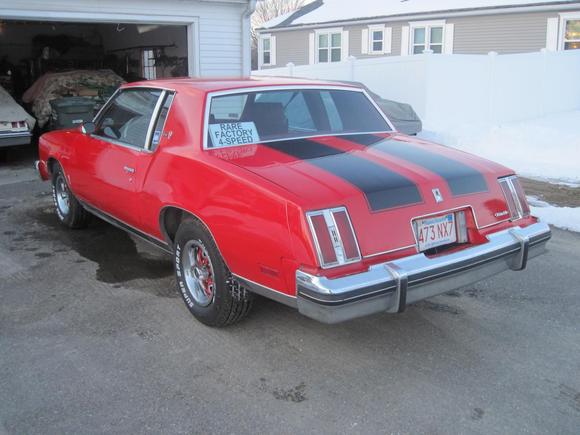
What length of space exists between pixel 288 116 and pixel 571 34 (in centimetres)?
1815

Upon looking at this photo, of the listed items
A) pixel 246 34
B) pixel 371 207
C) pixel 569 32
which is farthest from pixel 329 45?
pixel 371 207

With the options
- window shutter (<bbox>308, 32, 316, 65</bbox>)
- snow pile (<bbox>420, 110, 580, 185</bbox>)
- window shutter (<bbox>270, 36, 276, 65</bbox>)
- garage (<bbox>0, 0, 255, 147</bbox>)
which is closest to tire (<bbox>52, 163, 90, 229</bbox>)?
garage (<bbox>0, 0, 255, 147</bbox>)

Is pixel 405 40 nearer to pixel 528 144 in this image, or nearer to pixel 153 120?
pixel 528 144

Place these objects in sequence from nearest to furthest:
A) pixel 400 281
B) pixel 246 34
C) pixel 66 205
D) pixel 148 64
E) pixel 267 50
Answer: pixel 400 281 → pixel 66 205 → pixel 246 34 → pixel 148 64 → pixel 267 50

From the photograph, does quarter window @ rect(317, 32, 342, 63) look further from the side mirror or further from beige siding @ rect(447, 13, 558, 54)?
the side mirror

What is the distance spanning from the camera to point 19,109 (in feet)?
34.6

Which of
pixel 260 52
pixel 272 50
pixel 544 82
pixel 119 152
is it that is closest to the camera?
pixel 119 152

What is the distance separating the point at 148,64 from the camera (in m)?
15.7

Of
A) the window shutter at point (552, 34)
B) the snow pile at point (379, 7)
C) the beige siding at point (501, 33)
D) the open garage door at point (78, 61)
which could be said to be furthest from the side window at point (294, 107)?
the beige siding at point (501, 33)

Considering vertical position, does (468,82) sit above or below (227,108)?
above

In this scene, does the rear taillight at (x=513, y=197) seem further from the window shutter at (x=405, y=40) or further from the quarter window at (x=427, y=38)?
the window shutter at (x=405, y=40)

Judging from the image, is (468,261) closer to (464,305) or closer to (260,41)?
(464,305)

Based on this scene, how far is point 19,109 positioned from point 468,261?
9.40 m

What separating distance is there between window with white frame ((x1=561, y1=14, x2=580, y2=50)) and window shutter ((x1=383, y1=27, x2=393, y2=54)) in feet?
21.2
